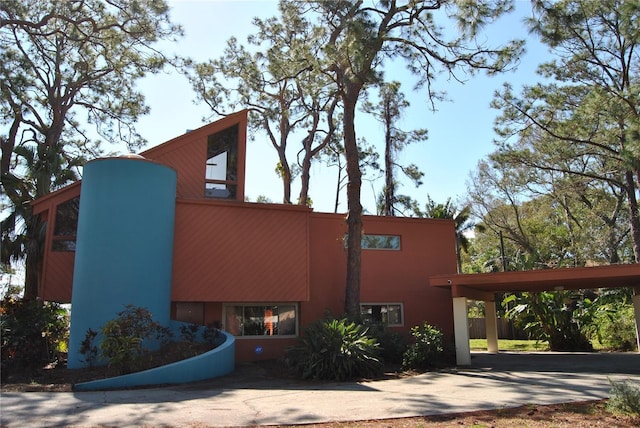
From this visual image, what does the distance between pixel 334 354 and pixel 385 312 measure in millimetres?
6108

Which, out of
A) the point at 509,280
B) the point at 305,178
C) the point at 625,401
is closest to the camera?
the point at 625,401

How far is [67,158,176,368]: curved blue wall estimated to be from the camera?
12148 millimetres

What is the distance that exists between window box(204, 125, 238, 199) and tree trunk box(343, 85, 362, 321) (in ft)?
12.1

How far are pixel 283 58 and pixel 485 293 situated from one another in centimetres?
1092

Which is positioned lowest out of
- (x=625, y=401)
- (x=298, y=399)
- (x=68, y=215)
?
(x=298, y=399)

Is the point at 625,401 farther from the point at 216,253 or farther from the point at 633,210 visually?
the point at 633,210

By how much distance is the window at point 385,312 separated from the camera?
57.1 ft

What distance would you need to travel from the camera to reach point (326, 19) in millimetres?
16125

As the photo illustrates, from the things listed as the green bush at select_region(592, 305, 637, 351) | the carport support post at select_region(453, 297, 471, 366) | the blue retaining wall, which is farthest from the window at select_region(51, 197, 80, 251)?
the green bush at select_region(592, 305, 637, 351)

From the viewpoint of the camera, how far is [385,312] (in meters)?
17.6

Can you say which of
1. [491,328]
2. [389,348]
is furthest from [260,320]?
[491,328]

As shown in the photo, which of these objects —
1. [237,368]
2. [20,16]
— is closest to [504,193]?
[237,368]

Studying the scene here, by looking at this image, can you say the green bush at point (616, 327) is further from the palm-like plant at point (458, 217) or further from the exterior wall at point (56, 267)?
the exterior wall at point (56, 267)

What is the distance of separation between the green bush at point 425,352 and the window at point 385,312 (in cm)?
354
